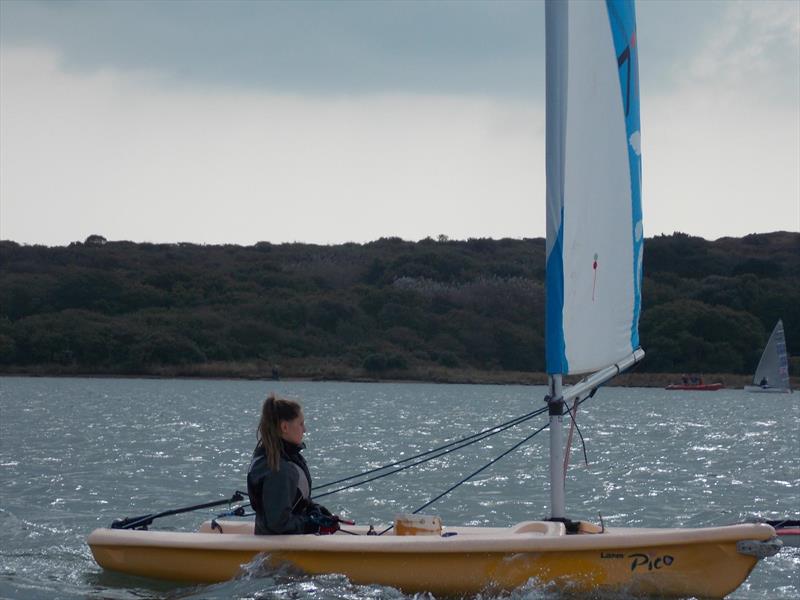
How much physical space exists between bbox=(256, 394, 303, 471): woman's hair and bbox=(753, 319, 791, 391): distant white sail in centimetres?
3997

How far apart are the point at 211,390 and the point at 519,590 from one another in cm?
3521

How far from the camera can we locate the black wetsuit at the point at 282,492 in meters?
7.07

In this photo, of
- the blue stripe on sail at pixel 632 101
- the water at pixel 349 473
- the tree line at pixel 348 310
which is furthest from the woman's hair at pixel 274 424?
the tree line at pixel 348 310

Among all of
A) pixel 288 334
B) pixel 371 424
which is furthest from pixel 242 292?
pixel 371 424

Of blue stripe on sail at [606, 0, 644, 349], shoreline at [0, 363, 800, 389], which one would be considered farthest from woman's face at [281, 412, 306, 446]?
shoreline at [0, 363, 800, 389]

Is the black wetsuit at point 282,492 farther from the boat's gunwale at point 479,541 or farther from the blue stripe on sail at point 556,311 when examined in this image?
the blue stripe on sail at point 556,311

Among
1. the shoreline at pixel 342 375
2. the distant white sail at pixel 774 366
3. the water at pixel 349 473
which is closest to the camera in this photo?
the water at pixel 349 473

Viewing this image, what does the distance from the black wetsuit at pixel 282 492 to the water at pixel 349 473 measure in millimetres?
304

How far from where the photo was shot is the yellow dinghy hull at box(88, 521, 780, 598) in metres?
6.66

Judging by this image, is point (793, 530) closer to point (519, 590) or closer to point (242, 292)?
point (519, 590)

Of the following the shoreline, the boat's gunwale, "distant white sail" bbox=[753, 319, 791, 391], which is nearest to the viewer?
the boat's gunwale

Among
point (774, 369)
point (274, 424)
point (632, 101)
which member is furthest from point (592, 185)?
point (774, 369)

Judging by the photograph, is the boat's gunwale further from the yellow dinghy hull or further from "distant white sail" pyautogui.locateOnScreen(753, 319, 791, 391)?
"distant white sail" pyautogui.locateOnScreen(753, 319, 791, 391)

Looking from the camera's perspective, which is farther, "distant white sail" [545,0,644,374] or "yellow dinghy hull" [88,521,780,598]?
"distant white sail" [545,0,644,374]
